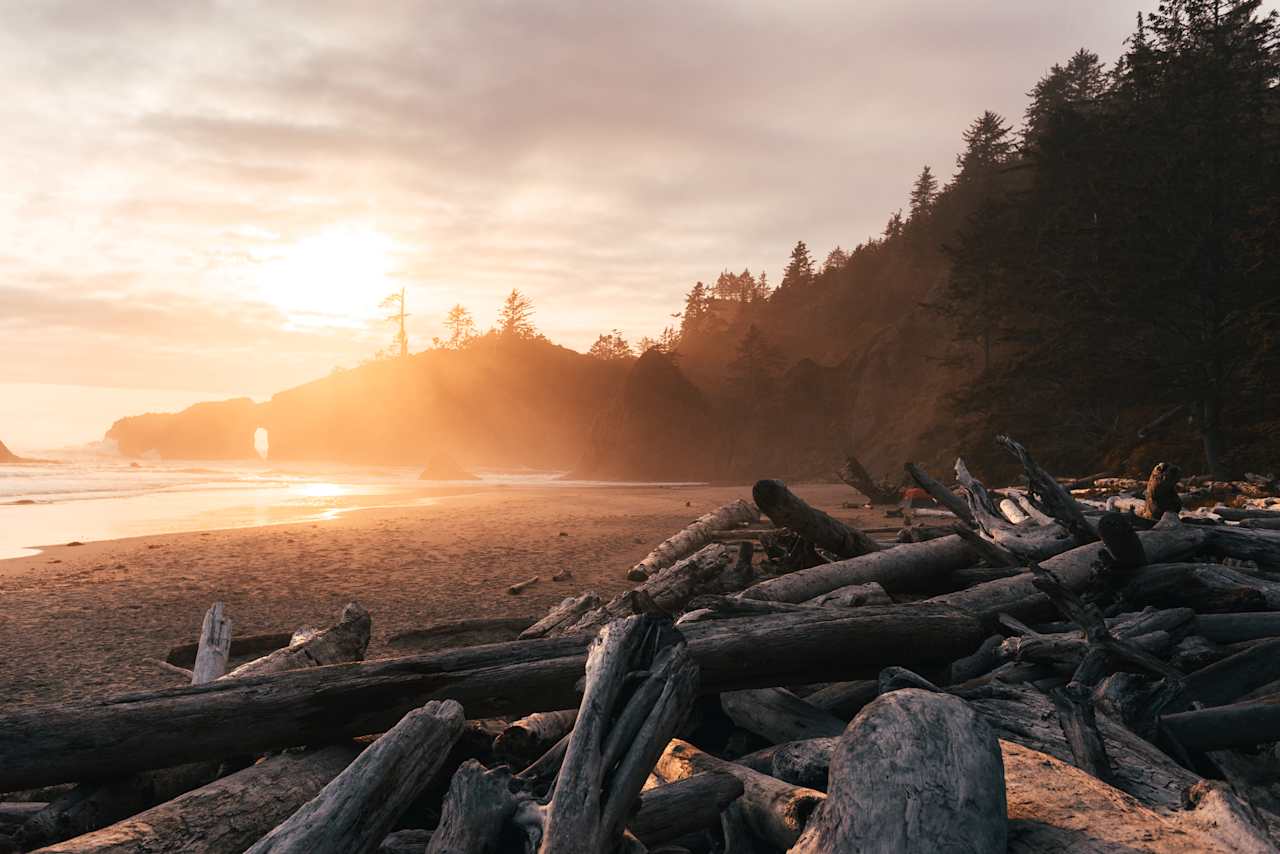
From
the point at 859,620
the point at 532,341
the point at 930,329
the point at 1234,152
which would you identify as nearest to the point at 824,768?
the point at 859,620

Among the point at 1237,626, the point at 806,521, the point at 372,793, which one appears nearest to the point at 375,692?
the point at 372,793

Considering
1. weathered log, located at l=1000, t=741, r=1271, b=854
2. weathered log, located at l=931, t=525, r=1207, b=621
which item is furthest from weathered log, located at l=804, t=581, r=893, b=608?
weathered log, located at l=1000, t=741, r=1271, b=854

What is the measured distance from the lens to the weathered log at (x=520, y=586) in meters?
9.35

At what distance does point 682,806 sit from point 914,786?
3.24 feet

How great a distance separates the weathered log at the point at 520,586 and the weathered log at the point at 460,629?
2002mm

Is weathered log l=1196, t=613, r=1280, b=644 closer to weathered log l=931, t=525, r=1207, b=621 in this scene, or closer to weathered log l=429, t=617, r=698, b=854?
weathered log l=931, t=525, r=1207, b=621

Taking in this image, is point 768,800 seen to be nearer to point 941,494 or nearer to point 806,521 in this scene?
point 806,521

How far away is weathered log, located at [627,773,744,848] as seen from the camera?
256 cm

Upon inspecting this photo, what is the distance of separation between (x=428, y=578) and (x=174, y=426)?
143 metres

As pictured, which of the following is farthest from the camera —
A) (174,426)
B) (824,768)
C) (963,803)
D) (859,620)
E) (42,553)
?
(174,426)

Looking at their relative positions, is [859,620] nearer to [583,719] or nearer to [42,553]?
[583,719]

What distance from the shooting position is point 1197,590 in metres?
5.00

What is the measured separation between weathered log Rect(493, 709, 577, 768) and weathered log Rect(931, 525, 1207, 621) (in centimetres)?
289

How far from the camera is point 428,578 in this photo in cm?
1034
